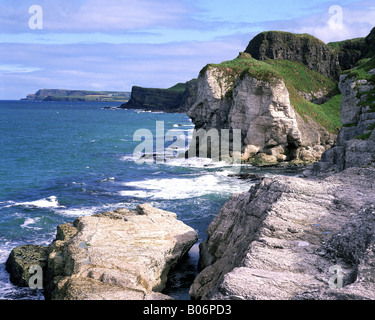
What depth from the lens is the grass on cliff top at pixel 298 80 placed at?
215 feet

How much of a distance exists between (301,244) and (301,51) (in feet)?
364

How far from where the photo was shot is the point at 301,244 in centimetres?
1388

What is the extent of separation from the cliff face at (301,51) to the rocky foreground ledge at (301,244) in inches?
3973

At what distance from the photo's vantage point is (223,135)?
221ft

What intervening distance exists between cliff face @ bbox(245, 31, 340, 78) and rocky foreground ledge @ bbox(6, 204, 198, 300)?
97886 millimetres

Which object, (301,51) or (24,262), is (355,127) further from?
(301,51)

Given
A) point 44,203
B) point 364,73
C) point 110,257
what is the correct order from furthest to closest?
point 364,73
point 44,203
point 110,257

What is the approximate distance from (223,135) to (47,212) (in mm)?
37307

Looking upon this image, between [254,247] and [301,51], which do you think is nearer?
[254,247]

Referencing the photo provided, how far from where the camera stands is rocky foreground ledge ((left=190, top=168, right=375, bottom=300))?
11094 mm

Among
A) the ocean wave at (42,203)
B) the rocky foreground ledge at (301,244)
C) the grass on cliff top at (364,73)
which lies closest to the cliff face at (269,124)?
the grass on cliff top at (364,73)

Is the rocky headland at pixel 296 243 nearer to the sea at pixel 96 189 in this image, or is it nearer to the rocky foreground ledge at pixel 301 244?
the rocky foreground ledge at pixel 301 244

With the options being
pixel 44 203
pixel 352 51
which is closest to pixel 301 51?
pixel 352 51
